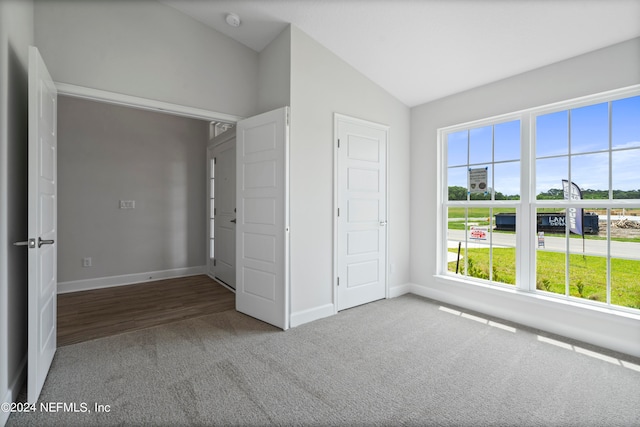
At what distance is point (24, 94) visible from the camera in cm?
206

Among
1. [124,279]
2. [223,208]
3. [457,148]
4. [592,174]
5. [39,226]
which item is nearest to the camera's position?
[39,226]

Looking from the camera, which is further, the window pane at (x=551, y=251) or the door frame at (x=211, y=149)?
the door frame at (x=211, y=149)

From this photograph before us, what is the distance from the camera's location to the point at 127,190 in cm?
452

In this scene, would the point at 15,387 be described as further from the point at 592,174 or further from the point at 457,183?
the point at 592,174

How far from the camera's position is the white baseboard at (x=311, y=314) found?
2951 mm

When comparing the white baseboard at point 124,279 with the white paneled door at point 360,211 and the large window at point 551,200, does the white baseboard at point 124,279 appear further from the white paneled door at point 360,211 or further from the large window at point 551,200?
the large window at point 551,200

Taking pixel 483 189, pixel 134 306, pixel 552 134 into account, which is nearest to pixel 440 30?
pixel 552 134

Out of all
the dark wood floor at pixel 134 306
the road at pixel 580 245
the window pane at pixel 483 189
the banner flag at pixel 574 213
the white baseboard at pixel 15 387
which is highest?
the window pane at pixel 483 189

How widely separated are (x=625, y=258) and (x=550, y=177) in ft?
3.03

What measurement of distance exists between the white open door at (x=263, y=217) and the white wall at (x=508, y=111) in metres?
2.04

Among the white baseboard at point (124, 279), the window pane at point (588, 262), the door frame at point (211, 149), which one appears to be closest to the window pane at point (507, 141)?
the window pane at point (588, 262)

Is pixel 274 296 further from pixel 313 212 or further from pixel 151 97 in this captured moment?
pixel 151 97

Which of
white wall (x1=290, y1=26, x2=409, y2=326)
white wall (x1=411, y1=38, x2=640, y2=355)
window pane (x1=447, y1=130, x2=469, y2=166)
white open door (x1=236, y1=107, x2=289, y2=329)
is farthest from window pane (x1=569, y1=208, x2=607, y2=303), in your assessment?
white open door (x1=236, y1=107, x2=289, y2=329)

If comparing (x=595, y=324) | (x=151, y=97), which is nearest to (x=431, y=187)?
(x=595, y=324)
